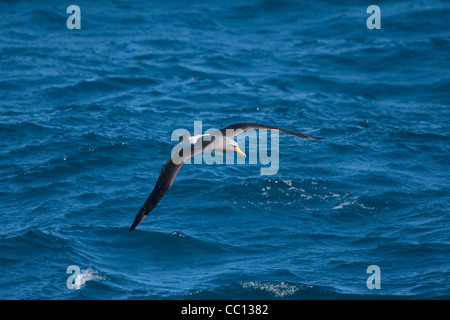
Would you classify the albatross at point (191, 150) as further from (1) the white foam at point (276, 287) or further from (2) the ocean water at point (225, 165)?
(1) the white foam at point (276, 287)

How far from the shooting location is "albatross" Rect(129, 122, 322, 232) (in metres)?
15.3

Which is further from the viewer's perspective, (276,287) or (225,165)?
(225,165)

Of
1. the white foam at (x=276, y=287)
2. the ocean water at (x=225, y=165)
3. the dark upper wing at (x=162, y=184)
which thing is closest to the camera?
the dark upper wing at (x=162, y=184)

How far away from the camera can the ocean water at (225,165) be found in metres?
18.4

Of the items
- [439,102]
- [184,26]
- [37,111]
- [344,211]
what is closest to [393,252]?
[344,211]

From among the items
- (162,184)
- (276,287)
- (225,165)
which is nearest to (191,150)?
(162,184)

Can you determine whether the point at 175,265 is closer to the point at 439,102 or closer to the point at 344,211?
the point at 344,211

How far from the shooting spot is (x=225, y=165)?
Result: 76.6ft

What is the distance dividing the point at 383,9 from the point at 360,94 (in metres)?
8.01

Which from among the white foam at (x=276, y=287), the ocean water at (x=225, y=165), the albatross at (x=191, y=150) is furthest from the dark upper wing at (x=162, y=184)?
A: the white foam at (x=276, y=287)

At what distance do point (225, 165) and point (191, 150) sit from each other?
24.3 feet

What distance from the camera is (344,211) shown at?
20688mm

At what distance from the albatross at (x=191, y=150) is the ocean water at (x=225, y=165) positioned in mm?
3008

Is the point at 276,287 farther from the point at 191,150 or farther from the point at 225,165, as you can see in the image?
the point at 225,165
